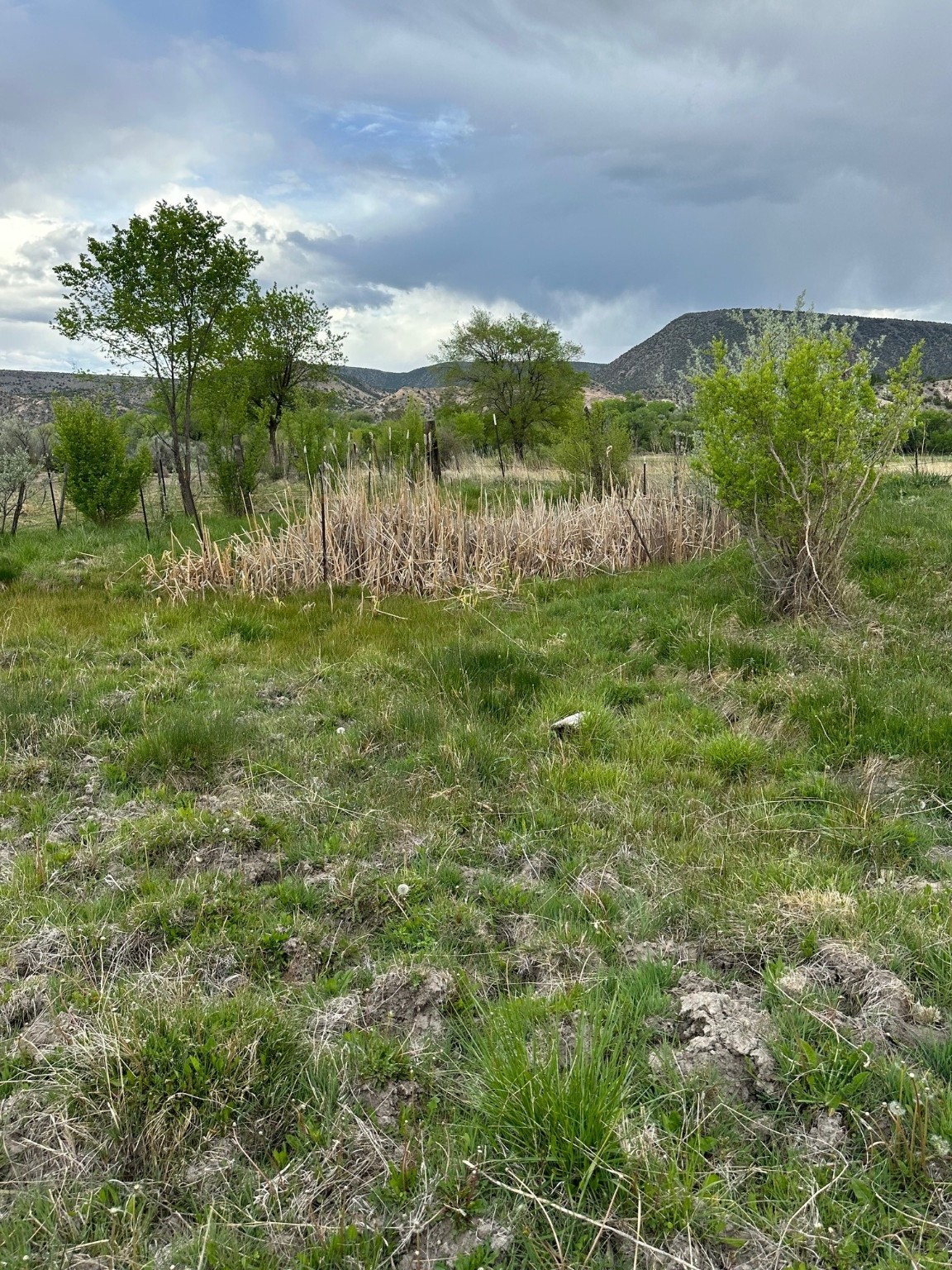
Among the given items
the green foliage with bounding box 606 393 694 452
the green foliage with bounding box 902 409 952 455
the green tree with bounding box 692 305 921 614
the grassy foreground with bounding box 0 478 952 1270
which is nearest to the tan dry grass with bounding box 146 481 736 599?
the green tree with bounding box 692 305 921 614

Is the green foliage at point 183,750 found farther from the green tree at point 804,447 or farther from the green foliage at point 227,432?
the green foliage at point 227,432

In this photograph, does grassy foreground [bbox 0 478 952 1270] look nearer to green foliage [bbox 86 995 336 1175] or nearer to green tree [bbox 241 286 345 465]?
green foliage [bbox 86 995 336 1175]

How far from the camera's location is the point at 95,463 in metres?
14.5

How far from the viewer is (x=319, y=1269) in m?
1.56

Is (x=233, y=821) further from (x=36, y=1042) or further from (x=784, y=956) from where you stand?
(x=784, y=956)

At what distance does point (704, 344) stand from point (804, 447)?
212 ft

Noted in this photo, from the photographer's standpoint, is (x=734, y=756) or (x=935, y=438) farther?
(x=935, y=438)

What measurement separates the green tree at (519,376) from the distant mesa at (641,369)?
2.06 metres

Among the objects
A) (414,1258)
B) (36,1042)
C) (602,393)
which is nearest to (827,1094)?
(414,1258)

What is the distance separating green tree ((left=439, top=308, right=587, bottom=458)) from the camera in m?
31.2

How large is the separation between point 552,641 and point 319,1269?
482 cm

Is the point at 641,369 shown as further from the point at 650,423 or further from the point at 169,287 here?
the point at 169,287

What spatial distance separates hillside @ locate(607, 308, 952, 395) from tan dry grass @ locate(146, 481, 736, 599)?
46345 mm

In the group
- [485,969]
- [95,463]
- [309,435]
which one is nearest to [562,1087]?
[485,969]
